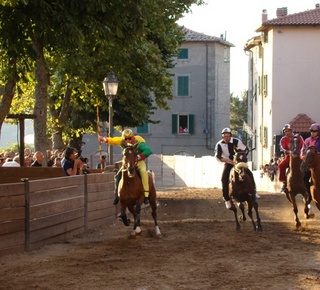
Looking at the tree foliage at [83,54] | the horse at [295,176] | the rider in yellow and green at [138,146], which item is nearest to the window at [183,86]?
the tree foliage at [83,54]

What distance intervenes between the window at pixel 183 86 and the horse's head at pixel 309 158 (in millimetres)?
61465

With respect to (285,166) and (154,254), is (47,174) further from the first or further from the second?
(154,254)

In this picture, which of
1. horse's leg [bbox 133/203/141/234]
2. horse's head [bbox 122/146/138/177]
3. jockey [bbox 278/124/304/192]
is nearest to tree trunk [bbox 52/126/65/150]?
jockey [bbox 278/124/304/192]

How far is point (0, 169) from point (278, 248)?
11.0m

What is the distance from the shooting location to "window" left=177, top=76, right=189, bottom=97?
265 ft

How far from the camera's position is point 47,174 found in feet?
81.3

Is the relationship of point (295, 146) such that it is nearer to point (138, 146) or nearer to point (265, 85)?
point (138, 146)

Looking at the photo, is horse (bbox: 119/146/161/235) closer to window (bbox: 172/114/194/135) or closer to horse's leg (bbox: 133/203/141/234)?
horse's leg (bbox: 133/203/141/234)

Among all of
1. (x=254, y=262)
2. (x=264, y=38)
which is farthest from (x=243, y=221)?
(x=264, y=38)

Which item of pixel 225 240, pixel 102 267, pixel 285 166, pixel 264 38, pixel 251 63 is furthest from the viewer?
pixel 251 63

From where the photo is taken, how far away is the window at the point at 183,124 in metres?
80.9

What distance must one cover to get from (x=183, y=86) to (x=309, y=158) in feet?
202

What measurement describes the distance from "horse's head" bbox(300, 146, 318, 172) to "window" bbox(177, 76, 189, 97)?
61.5 metres

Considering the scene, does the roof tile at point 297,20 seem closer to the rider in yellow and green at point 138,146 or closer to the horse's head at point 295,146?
the horse's head at point 295,146
